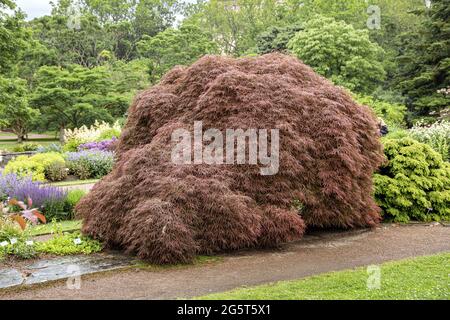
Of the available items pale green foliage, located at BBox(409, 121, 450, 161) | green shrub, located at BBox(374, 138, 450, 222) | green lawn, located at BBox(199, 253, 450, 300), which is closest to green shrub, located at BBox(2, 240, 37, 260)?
green lawn, located at BBox(199, 253, 450, 300)

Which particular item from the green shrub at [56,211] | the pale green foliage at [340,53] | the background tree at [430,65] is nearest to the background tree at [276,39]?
the pale green foliage at [340,53]

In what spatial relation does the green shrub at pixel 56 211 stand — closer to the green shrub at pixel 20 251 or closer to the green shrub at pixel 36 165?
the green shrub at pixel 20 251

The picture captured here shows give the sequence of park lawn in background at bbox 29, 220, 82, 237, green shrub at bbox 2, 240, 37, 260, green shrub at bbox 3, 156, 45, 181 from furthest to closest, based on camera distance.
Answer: green shrub at bbox 3, 156, 45, 181
park lawn in background at bbox 29, 220, 82, 237
green shrub at bbox 2, 240, 37, 260

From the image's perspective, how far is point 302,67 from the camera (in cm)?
712

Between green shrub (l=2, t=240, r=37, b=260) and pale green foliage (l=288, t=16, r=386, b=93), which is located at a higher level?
pale green foliage (l=288, t=16, r=386, b=93)

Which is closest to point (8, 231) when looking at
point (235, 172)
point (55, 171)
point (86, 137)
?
point (235, 172)

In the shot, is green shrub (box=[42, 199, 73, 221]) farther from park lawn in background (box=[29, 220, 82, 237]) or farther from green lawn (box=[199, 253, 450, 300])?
green lawn (box=[199, 253, 450, 300])

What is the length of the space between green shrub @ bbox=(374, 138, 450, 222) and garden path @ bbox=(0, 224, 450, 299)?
2.18 ft

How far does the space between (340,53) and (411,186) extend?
15.3m

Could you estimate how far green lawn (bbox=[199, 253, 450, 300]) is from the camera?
4.21m

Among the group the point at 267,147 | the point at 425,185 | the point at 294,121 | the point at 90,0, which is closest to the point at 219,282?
the point at 267,147

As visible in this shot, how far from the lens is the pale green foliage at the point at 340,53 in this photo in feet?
70.0
